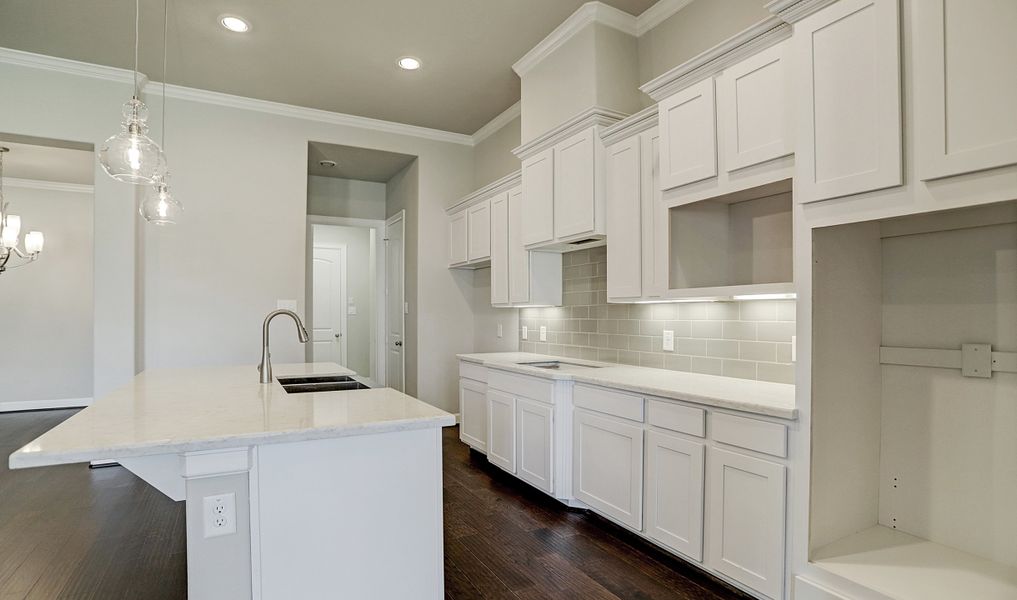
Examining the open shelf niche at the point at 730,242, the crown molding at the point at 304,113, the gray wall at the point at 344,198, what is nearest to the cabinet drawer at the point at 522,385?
the open shelf niche at the point at 730,242

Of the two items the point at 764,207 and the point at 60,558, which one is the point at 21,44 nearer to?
the point at 60,558

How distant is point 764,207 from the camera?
256cm

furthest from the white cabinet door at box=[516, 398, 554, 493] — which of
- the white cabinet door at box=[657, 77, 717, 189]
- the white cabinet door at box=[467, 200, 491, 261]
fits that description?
the white cabinet door at box=[467, 200, 491, 261]

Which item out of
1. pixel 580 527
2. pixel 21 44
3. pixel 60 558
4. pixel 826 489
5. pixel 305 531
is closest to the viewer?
pixel 305 531

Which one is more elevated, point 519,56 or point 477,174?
point 519,56

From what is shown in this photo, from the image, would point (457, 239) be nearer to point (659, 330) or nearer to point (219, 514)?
point (659, 330)

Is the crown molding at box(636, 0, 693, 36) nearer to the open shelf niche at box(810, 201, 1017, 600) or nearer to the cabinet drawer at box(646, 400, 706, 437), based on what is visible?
the open shelf niche at box(810, 201, 1017, 600)

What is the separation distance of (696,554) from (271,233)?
4.15 metres

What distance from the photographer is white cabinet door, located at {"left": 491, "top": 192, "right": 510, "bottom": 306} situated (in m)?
4.29

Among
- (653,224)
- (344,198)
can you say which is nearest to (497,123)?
(344,198)

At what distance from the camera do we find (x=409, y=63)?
3910 millimetres

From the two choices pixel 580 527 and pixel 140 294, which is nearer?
pixel 580 527

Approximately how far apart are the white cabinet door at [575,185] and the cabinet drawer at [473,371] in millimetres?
1251

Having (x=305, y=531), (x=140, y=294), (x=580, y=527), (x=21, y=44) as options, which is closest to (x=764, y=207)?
(x=580, y=527)
